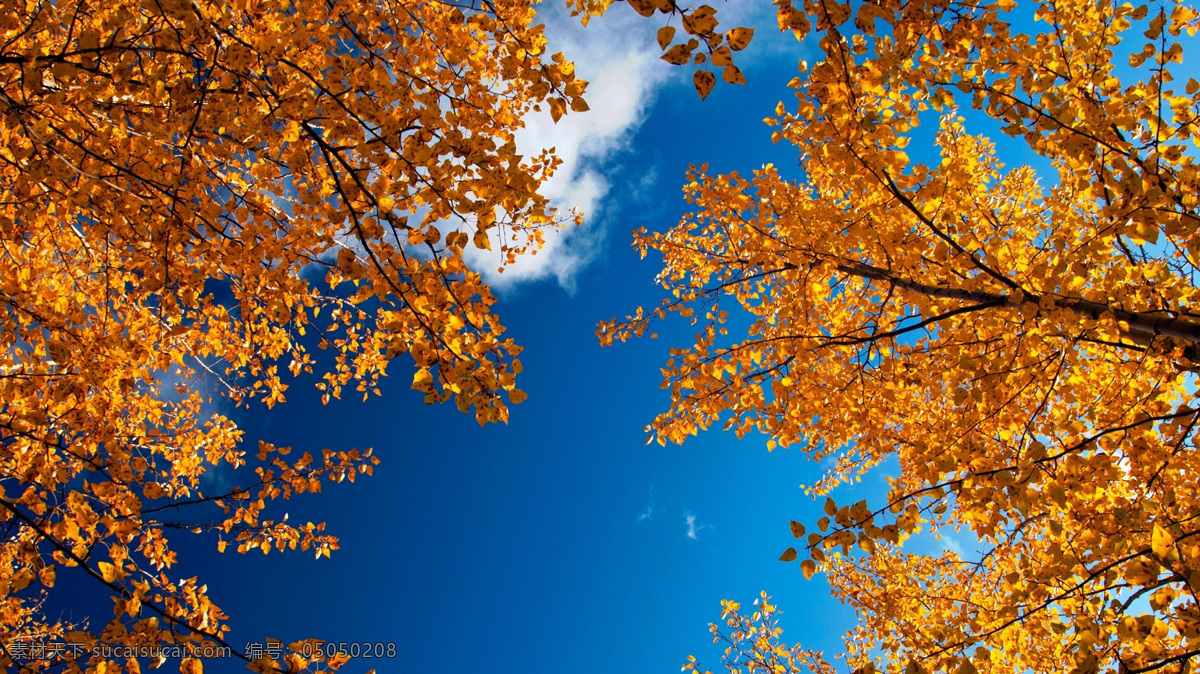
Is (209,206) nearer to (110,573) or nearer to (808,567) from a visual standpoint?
(110,573)

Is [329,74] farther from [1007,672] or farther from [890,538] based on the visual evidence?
[1007,672]

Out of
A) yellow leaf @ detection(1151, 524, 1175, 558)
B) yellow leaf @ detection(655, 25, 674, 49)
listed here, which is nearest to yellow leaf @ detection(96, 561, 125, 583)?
yellow leaf @ detection(655, 25, 674, 49)

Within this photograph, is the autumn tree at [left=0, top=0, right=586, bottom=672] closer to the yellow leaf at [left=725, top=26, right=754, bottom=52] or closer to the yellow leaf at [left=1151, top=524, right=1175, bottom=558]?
the yellow leaf at [left=725, top=26, right=754, bottom=52]

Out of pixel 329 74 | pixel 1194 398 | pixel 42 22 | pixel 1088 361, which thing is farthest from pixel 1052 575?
pixel 42 22

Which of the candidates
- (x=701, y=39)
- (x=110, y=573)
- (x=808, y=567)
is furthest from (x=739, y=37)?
(x=110, y=573)

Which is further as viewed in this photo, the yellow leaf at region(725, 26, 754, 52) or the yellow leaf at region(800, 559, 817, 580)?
the yellow leaf at region(800, 559, 817, 580)

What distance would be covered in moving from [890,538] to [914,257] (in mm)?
1914

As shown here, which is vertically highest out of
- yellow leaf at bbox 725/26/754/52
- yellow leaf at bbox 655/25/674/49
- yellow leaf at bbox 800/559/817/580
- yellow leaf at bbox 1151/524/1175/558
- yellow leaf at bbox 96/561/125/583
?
yellow leaf at bbox 725/26/754/52

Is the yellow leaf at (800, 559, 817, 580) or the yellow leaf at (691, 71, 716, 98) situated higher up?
→ the yellow leaf at (691, 71, 716, 98)

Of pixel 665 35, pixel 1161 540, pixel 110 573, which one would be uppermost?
pixel 665 35

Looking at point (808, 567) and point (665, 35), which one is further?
point (808, 567)

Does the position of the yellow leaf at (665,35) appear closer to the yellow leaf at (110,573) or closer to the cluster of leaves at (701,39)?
the cluster of leaves at (701,39)

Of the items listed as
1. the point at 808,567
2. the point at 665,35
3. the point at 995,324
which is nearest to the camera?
the point at 665,35

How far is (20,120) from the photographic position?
66.2 inches
